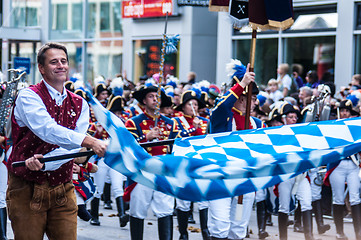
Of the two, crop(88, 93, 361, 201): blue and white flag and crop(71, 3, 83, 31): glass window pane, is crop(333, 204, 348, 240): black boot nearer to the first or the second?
crop(88, 93, 361, 201): blue and white flag

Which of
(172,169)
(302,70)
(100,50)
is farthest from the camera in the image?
(100,50)

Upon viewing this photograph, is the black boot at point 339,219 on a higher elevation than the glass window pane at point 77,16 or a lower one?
lower

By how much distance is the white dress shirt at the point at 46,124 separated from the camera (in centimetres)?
505

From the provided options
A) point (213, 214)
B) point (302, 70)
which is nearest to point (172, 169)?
point (213, 214)

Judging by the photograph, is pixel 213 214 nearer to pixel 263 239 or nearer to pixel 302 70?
pixel 263 239

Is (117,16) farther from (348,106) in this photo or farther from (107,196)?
(348,106)

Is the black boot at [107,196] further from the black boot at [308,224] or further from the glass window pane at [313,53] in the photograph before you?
the glass window pane at [313,53]

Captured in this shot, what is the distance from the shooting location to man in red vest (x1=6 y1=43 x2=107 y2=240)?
5.28 metres

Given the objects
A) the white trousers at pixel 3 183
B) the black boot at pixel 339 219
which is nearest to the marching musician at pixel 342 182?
the black boot at pixel 339 219

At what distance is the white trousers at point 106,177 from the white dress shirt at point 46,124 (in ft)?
17.1

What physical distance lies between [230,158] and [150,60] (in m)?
20.6

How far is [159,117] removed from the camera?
8859 millimetres

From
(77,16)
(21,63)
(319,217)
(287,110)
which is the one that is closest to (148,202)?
(287,110)

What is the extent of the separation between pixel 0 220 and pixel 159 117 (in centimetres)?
234
